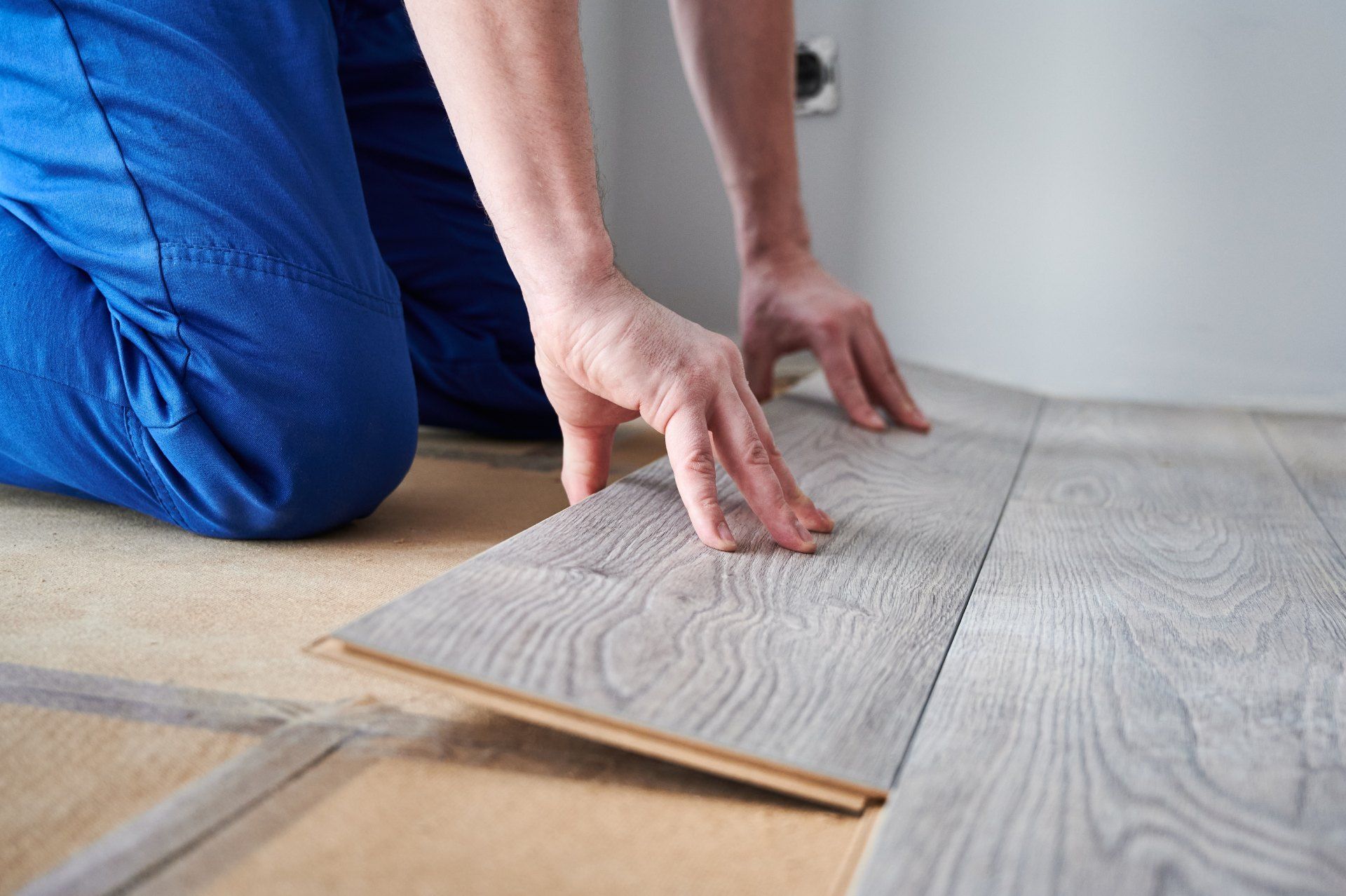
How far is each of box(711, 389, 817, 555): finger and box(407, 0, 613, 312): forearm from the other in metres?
0.15

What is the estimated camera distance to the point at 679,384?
774mm

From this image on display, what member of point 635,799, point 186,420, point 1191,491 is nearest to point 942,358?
point 1191,491

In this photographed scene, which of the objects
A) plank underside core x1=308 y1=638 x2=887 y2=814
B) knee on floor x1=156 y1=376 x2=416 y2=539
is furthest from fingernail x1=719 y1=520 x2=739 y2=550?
knee on floor x1=156 y1=376 x2=416 y2=539

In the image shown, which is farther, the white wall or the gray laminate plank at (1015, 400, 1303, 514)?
the white wall

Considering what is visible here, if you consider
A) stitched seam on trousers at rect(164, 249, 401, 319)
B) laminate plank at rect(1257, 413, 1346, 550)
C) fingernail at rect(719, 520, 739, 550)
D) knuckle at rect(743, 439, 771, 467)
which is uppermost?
stitched seam on trousers at rect(164, 249, 401, 319)

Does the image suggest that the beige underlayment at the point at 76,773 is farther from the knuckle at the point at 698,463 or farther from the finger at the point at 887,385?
the finger at the point at 887,385

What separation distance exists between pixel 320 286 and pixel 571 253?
0.32 m

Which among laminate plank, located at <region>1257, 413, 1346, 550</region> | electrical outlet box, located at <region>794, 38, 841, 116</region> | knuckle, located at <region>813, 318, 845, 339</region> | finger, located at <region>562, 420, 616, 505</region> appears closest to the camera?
finger, located at <region>562, 420, 616, 505</region>

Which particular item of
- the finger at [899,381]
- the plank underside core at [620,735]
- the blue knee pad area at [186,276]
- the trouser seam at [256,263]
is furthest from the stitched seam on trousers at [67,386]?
the finger at [899,381]

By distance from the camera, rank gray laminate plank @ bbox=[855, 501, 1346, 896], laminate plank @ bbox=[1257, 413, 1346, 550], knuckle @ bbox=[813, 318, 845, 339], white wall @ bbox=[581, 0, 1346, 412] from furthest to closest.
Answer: white wall @ bbox=[581, 0, 1346, 412]
knuckle @ bbox=[813, 318, 845, 339]
laminate plank @ bbox=[1257, 413, 1346, 550]
gray laminate plank @ bbox=[855, 501, 1346, 896]

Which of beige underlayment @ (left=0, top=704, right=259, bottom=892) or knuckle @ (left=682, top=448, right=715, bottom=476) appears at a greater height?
knuckle @ (left=682, top=448, right=715, bottom=476)

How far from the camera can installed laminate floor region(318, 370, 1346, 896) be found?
18.3 inches

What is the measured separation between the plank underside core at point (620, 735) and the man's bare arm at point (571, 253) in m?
0.28

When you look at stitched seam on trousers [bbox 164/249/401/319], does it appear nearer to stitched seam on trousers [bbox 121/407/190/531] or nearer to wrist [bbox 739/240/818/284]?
stitched seam on trousers [bbox 121/407/190/531]
